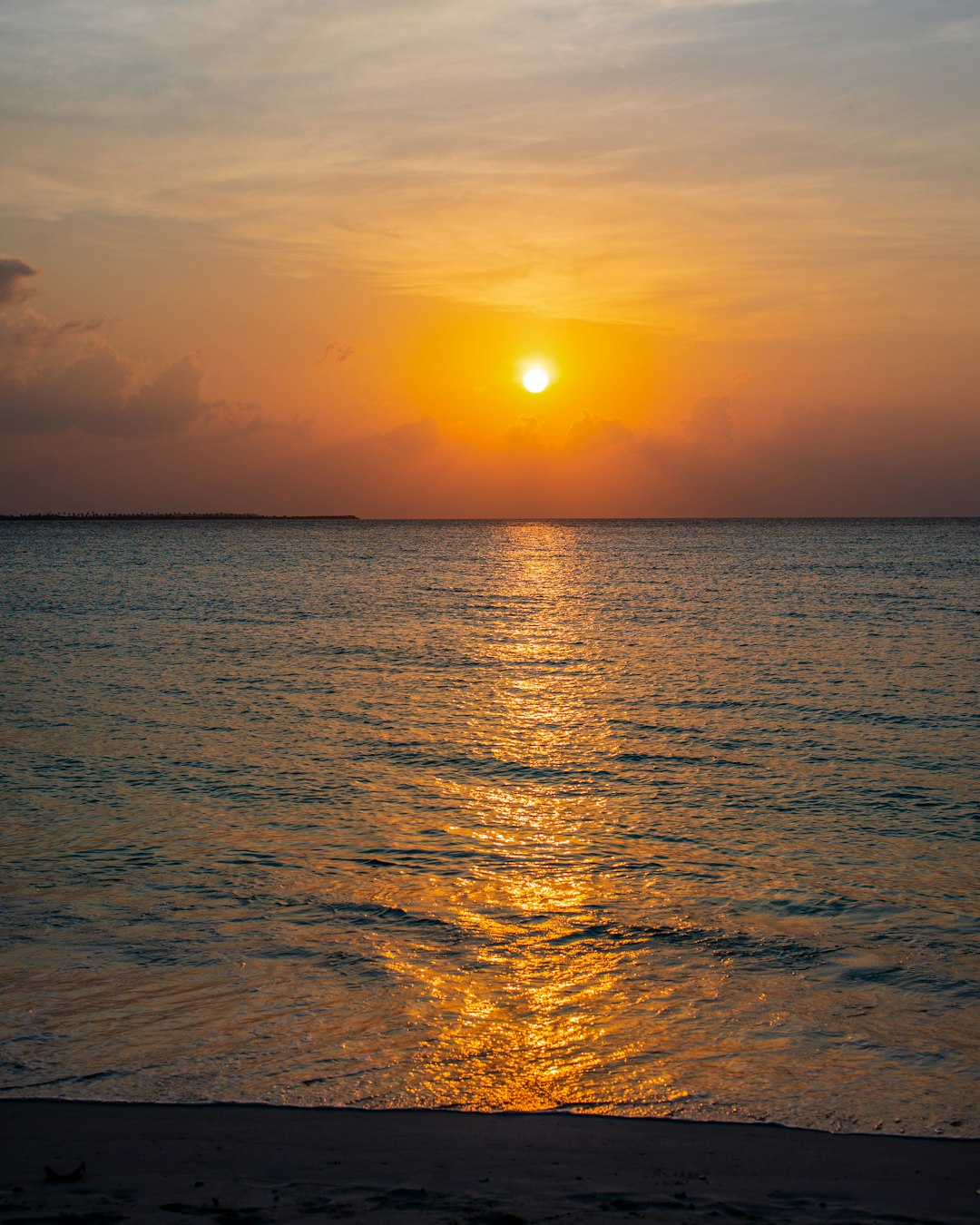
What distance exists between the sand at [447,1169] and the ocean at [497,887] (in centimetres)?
32

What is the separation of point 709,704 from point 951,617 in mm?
29419

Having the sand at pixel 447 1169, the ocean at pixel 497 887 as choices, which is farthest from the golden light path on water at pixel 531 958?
the sand at pixel 447 1169

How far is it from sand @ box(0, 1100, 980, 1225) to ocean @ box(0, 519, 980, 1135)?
1.07 feet

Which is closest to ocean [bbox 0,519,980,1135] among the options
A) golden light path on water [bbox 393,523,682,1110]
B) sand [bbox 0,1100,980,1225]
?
golden light path on water [bbox 393,523,682,1110]

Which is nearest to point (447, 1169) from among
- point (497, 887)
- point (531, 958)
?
point (531, 958)

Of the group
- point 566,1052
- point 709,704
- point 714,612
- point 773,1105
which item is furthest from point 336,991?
point 714,612

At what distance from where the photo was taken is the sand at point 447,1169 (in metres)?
5.80

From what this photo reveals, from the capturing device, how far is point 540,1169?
6.34 m

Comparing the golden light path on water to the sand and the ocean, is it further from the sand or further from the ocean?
the sand

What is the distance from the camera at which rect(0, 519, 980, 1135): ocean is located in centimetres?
791

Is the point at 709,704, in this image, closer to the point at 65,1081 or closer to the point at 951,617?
the point at 65,1081

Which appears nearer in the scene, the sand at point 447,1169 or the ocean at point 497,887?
the sand at point 447,1169

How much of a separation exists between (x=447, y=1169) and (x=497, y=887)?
608cm

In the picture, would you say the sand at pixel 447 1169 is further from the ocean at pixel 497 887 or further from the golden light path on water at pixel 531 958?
the golden light path on water at pixel 531 958
